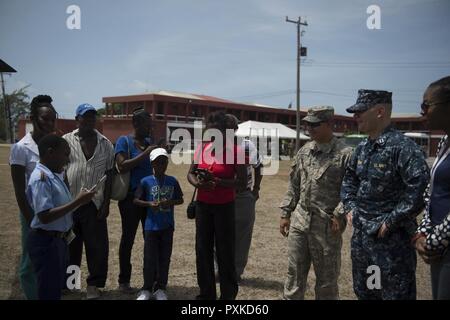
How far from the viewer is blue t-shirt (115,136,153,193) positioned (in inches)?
Result: 165

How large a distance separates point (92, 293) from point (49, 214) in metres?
1.56

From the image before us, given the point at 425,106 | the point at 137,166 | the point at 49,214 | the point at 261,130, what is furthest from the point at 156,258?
the point at 261,130

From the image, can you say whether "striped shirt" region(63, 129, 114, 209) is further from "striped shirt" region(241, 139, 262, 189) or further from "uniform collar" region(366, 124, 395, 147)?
"uniform collar" region(366, 124, 395, 147)

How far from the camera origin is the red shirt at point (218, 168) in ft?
12.0

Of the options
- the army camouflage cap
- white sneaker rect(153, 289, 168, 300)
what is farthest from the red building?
the army camouflage cap

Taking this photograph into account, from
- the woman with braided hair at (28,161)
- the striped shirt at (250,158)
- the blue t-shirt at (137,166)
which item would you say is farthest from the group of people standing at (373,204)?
the woman with braided hair at (28,161)

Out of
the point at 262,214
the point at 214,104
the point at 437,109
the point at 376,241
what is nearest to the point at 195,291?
the point at 376,241

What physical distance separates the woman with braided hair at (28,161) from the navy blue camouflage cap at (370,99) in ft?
8.54

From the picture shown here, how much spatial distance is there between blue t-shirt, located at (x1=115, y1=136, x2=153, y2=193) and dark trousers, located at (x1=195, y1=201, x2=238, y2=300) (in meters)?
0.86

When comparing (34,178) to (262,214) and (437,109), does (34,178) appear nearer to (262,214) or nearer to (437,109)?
(437,109)

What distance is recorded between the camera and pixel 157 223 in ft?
13.1

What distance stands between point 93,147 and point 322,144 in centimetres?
228

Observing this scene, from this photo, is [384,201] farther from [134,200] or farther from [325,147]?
[134,200]

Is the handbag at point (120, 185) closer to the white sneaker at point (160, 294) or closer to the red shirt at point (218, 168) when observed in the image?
the red shirt at point (218, 168)
